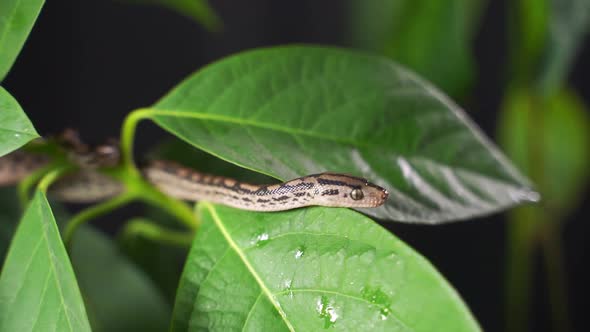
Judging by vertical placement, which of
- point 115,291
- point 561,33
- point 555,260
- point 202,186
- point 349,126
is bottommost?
point 115,291

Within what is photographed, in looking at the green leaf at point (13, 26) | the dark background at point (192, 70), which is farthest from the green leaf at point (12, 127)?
the dark background at point (192, 70)

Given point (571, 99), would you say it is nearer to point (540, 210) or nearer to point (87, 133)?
point (540, 210)

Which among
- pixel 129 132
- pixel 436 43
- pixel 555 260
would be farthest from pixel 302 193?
pixel 555 260

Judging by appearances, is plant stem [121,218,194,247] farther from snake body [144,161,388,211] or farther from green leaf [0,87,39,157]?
green leaf [0,87,39,157]

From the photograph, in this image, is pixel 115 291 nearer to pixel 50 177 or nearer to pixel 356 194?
pixel 50 177

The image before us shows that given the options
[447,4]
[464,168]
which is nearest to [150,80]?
[447,4]

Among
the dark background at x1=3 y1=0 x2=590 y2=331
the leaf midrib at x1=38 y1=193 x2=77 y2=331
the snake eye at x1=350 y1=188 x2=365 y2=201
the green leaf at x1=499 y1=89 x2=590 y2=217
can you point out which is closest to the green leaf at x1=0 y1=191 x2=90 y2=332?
the leaf midrib at x1=38 y1=193 x2=77 y2=331

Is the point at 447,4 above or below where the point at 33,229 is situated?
above
